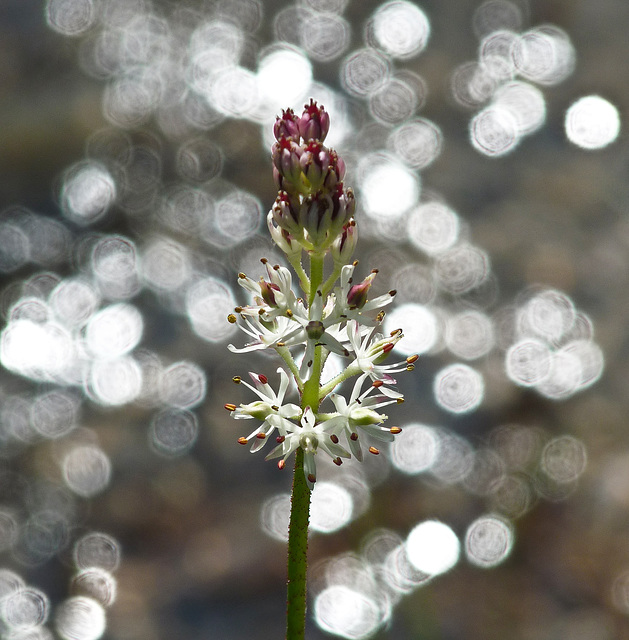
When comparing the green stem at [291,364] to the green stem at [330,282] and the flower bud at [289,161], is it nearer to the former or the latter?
the green stem at [330,282]

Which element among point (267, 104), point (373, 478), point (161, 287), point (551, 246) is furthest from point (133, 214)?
point (551, 246)

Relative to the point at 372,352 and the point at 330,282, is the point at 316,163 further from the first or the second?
the point at 372,352

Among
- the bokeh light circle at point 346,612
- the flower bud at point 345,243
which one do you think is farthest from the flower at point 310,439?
the bokeh light circle at point 346,612

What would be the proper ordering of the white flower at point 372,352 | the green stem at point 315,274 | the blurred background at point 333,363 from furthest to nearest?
1. the blurred background at point 333,363
2. the white flower at point 372,352
3. the green stem at point 315,274

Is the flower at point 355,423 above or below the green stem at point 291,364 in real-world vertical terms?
below

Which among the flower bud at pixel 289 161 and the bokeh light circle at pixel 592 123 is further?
the bokeh light circle at pixel 592 123

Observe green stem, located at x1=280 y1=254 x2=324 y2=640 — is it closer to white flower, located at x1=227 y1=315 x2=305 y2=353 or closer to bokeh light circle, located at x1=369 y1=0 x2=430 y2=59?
white flower, located at x1=227 y1=315 x2=305 y2=353

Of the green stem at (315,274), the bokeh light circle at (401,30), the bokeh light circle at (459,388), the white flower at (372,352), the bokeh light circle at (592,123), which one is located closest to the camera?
the green stem at (315,274)

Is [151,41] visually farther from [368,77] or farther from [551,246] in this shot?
[551,246]
